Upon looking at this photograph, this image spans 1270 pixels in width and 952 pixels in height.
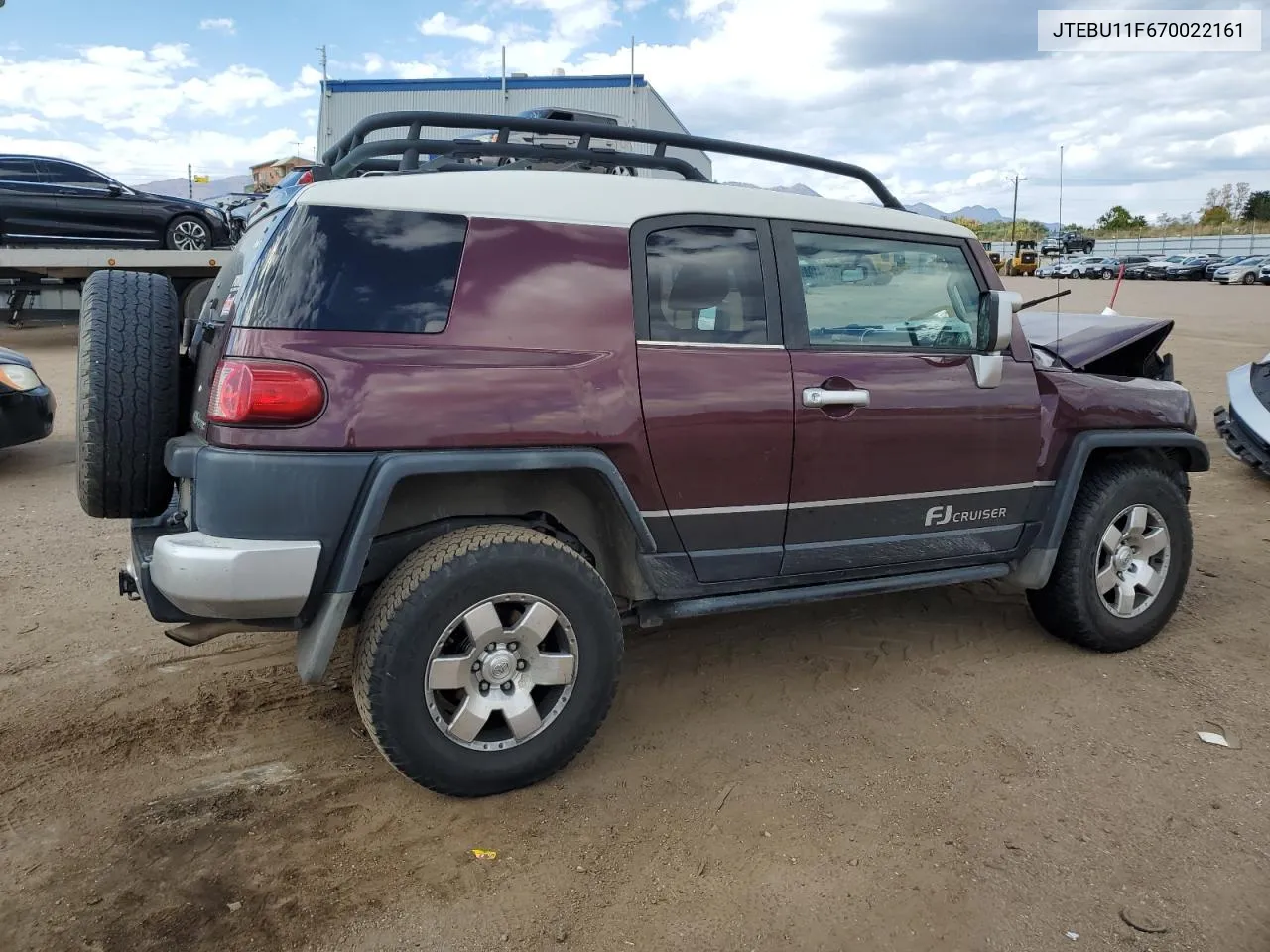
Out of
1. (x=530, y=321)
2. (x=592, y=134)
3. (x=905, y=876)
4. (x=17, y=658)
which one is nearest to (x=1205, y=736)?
(x=905, y=876)

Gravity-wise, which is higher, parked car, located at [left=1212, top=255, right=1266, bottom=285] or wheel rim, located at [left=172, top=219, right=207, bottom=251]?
parked car, located at [left=1212, top=255, right=1266, bottom=285]

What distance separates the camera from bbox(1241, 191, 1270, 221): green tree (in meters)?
71.1

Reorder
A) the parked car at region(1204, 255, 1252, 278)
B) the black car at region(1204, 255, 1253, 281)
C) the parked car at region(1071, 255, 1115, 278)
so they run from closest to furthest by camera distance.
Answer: the parked car at region(1204, 255, 1252, 278), the black car at region(1204, 255, 1253, 281), the parked car at region(1071, 255, 1115, 278)

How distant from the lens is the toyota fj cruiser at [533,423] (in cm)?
262

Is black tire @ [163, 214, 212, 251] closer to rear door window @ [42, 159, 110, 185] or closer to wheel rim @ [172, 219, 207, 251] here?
wheel rim @ [172, 219, 207, 251]

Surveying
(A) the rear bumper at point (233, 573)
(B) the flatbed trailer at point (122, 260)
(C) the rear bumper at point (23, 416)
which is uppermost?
(B) the flatbed trailer at point (122, 260)

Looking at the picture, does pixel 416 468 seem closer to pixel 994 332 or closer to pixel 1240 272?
pixel 994 332

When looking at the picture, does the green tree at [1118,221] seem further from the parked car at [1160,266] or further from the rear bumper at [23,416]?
the rear bumper at [23,416]

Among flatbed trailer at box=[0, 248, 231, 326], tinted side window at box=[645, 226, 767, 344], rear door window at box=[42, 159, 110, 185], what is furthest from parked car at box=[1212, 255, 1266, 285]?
tinted side window at box=[645, 226, 767, 344]

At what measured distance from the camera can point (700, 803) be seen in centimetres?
295

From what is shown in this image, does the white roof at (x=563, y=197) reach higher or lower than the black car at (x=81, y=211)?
lower

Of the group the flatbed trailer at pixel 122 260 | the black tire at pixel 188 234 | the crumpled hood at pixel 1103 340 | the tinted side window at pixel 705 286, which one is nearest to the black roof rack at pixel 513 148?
the tinted side window at pixel 705 286

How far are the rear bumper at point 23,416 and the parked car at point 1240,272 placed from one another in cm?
4395

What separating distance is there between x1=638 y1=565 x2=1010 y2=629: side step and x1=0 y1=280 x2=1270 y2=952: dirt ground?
0.45 metres
